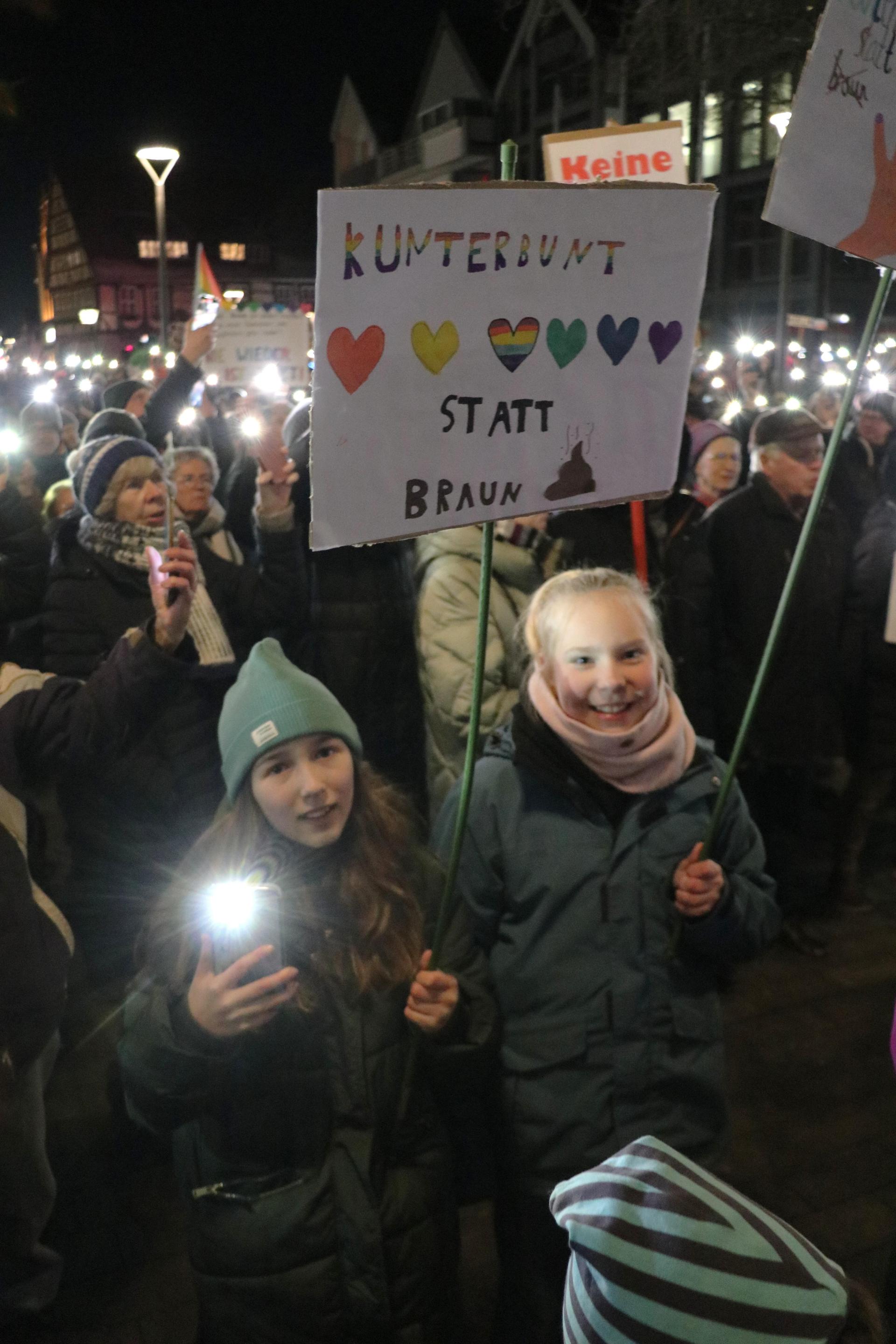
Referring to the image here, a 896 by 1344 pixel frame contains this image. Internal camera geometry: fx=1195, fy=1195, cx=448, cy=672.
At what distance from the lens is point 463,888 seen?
8.77 feet

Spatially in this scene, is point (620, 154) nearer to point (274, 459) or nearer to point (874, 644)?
point (274, 459)

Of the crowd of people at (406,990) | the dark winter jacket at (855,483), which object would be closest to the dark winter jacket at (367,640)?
the crowd of people at (406,990)

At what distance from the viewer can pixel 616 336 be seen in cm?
218

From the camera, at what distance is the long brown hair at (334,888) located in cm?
233

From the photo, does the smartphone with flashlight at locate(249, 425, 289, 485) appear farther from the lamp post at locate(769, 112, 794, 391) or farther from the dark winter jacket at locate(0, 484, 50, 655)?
the lamp post at locate(769, 112, 794, 391)

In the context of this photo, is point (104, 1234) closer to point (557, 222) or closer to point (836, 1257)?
point (836, 1257)

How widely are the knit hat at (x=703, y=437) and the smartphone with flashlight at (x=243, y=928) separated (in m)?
4.78

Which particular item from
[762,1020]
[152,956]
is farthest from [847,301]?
[152,956]

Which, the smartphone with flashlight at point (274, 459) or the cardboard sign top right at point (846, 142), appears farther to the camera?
the smartphone with flashlight at point (274, 459)

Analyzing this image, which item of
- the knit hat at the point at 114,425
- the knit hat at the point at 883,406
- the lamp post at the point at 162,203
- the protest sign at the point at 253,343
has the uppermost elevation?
the lamp post at the point at 162,203

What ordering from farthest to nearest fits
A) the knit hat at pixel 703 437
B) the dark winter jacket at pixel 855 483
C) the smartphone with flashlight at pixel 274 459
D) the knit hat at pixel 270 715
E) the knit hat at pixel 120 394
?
the knit hat at pixel 120 394
the dark winter jacket at pixel 855 483
the knit hat at pixel 703 437
the smartphone with flashlight at pixel 274 459
the knit hat at pixel 270 715

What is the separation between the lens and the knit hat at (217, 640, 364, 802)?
8.19ft

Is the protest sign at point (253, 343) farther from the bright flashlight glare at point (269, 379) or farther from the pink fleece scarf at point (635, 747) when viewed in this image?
the pink fleece scarf at point (635, 747)

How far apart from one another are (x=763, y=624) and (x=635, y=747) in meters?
2.68
